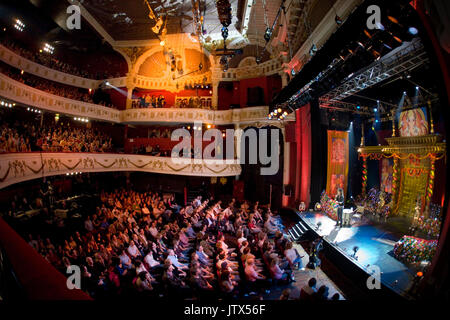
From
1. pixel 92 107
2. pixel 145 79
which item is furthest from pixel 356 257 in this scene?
pixel 145 79

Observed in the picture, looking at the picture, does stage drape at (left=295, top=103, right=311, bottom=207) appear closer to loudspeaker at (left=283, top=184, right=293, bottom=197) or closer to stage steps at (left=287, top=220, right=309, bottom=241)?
loudspeaker at (left=283, top=184, right=293, bottom=197)

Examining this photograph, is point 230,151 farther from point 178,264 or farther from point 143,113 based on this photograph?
point 178,264

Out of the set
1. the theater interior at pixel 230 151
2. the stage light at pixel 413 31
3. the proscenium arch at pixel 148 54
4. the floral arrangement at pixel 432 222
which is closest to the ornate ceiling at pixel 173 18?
the theater interior at pixel 230 151

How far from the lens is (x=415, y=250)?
19.2 feet

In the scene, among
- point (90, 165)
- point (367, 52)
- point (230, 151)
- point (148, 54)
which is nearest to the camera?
point (367, 52)

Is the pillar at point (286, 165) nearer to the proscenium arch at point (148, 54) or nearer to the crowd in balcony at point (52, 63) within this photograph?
the proscenium arch at point (148, 54)

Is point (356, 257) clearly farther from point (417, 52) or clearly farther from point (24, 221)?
point (24, 221)

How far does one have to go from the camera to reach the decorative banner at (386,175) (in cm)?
1159

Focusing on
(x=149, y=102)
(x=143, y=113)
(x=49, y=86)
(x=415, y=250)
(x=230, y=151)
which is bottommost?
(x=415, y=250)

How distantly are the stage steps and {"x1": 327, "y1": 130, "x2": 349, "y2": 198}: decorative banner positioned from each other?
3271 mm

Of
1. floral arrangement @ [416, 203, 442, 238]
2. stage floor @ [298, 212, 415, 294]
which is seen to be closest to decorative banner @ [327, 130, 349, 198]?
stage floor @ [298, 212, 415, 294]

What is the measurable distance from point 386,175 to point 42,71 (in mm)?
22882

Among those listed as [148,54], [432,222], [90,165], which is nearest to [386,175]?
[432,222]

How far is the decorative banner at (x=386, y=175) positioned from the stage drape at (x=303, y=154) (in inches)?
180
